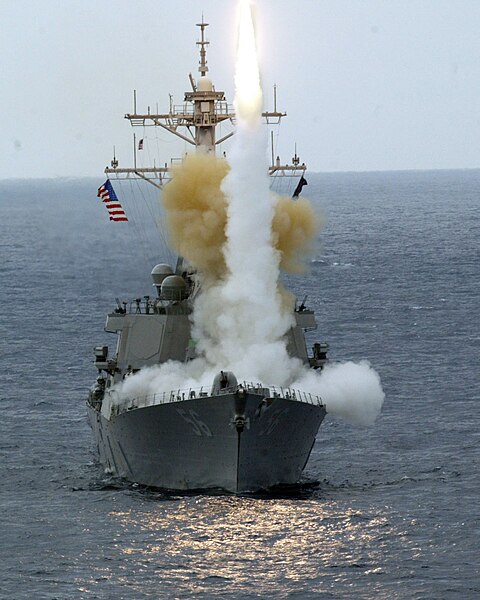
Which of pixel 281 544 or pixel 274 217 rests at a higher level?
pixel 274 217

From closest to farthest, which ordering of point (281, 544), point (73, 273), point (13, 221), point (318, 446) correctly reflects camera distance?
point (281, 544)
point (318, 446)
point (73, 273)
point (13, 221)

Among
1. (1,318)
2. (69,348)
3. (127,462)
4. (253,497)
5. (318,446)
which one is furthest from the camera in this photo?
(1,318)

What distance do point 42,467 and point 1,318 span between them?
1284 inches

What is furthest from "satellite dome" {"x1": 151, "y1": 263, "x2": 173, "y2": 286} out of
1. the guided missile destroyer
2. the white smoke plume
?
the white smoke plume

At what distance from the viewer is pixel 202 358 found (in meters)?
43.9

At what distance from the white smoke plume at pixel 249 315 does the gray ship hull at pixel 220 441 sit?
191cm

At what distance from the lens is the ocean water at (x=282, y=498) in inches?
1304

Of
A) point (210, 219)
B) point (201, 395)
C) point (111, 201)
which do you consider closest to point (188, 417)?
point (201, 395)

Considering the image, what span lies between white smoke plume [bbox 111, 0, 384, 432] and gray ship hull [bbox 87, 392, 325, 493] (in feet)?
6.27

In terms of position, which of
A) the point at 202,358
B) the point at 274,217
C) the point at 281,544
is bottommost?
the point at 281,544

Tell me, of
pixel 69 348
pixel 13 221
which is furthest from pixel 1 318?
pixel 13 221

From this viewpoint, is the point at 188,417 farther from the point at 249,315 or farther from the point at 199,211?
the point at 199,211

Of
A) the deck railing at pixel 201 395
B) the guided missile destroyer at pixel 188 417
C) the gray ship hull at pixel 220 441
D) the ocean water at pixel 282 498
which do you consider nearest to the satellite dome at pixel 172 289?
the guided missile destroyer at pixel 188 417

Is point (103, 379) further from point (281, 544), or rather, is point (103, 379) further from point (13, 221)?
point (13, 221)
